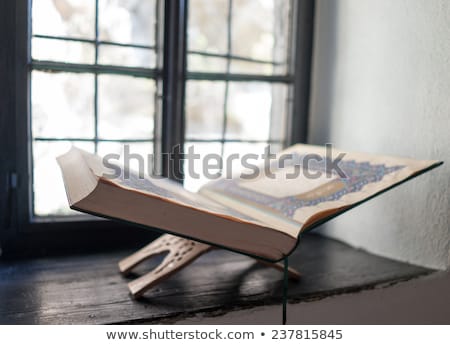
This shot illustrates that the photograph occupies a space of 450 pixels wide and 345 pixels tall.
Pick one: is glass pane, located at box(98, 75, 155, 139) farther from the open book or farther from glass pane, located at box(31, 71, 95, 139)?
the open book

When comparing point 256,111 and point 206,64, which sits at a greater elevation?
point 206,64

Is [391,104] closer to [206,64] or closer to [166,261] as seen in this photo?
[206,64]

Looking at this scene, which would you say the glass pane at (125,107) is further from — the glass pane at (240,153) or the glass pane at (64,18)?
the glass pane at (240,153)

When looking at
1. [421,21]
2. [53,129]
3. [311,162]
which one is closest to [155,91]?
[53,129]

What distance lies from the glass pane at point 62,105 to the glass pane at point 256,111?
0.53 meters

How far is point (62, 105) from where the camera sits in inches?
64.2

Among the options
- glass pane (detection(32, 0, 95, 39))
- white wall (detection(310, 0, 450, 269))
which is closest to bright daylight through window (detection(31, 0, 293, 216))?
glass pane (detection(32, 0, 95, 39))

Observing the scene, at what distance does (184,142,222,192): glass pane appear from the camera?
5.88 ft

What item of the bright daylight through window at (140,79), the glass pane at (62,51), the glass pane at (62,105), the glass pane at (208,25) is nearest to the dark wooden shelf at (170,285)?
the bright daylight through window at (140,79)

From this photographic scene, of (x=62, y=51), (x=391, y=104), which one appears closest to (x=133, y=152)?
(x=62, y=51)

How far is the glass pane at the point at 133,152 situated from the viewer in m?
1.69

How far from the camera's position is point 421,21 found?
1.43 meters
